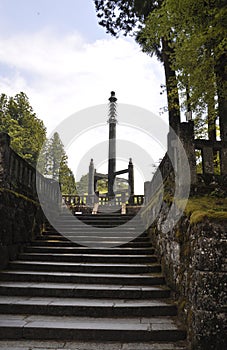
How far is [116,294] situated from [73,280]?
82 cm

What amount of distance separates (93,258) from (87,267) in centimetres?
42

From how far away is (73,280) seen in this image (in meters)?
4.58

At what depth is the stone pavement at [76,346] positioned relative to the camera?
2.97 m

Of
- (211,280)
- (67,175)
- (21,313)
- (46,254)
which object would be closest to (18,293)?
(21,313)

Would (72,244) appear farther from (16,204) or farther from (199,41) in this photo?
(199,41)

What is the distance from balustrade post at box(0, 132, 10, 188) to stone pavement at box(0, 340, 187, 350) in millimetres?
2910

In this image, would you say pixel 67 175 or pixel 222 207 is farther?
pixel 67 175

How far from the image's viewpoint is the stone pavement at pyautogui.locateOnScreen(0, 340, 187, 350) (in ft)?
9.75

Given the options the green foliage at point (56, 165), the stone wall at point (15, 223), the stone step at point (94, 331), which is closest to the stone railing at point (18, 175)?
the stone wall at point (15, 223)

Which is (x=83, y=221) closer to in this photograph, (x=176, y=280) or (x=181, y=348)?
(x=176, y=280)

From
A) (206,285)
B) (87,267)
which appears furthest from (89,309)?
(206,285)

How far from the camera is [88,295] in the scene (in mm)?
4129

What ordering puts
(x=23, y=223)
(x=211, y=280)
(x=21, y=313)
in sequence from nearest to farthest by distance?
(x=211, y=280) → (x=21, y=313) → (x=23, y=223)

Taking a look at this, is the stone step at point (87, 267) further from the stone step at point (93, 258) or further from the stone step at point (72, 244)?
the stone step at point (72, 244)
